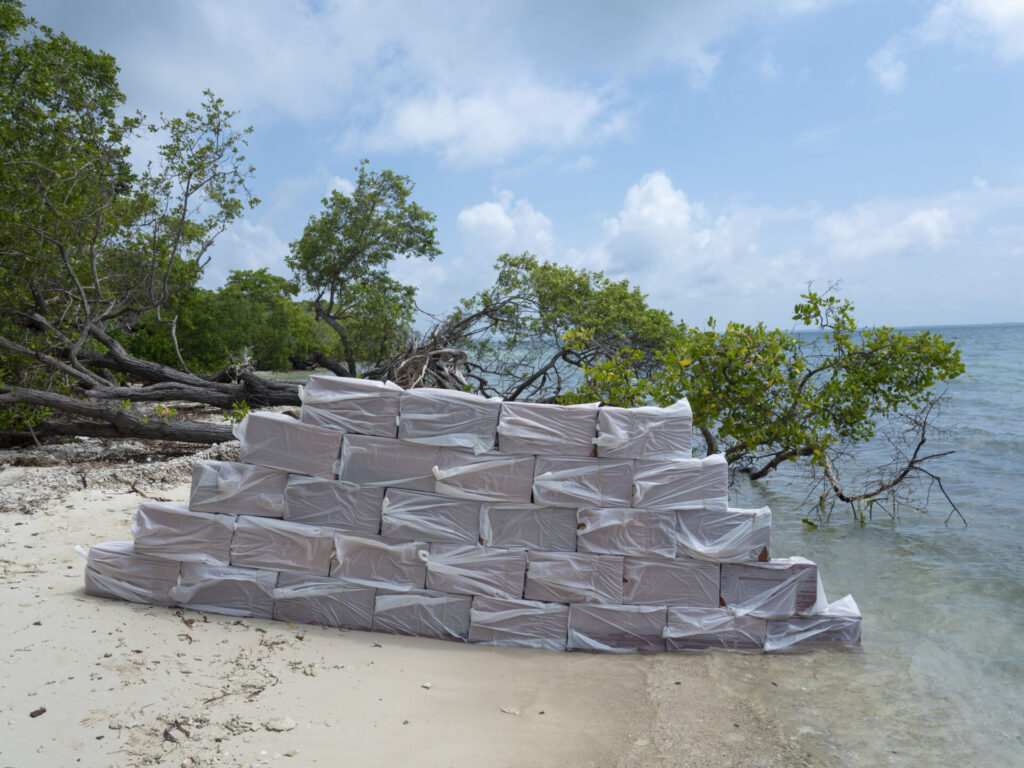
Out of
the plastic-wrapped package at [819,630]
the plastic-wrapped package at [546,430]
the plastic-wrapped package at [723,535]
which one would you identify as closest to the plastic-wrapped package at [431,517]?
the plastic-wrapped package at [546,430]

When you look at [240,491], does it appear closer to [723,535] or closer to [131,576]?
[131,576]

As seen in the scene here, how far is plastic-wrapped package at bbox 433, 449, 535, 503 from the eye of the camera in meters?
5.03

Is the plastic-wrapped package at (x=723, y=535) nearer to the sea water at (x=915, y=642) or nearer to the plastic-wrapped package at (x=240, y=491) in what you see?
the sea water at (x=915, y=642)

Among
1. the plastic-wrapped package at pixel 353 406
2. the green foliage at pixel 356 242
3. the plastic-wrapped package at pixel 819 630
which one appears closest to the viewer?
the plastic-wrapped package at pixel 353 406

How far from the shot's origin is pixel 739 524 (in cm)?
517

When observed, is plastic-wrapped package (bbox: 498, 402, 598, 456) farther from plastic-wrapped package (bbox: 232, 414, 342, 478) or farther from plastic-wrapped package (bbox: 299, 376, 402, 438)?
plastic-wrapped package (bbox: 232, 414, 342, 478)

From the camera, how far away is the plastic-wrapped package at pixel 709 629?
521 centimetres

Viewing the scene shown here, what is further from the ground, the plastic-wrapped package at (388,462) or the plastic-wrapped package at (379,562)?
the plastic-wrapped package at (388,462)

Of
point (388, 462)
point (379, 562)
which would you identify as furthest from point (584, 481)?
point (379, 562)

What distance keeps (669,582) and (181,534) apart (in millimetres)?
3726

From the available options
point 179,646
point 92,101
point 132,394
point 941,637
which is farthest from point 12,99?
point 941,637

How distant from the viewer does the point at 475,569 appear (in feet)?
16.7

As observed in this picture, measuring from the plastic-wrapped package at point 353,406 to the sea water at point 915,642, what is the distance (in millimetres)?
3139

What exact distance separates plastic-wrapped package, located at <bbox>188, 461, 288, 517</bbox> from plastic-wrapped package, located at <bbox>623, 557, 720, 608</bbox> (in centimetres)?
271
